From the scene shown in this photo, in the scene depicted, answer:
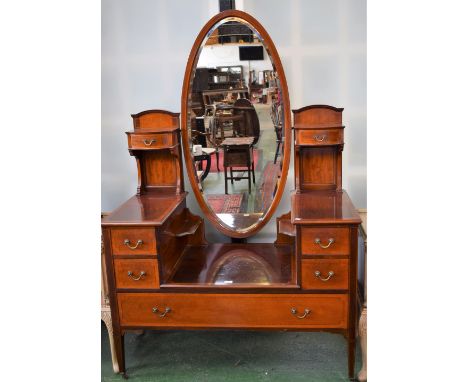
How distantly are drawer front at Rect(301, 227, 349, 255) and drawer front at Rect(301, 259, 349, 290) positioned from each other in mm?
43

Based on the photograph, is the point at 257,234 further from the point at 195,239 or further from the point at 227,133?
the point at 227,133

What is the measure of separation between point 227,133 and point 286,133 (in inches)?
13.0

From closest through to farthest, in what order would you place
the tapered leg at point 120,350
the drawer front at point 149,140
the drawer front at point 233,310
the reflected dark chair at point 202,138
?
1. the drawer front at point 233,310
2. the tapered leg at point 120,350
3. the drawer front at point 149,140
4. the reflected dark chair at point 202,138

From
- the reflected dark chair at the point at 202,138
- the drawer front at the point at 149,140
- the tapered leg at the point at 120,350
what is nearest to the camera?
the tapered leg at the point at 120,350

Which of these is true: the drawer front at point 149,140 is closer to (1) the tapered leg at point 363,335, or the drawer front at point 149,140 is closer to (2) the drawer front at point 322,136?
(2) the drawer front at point 322,136

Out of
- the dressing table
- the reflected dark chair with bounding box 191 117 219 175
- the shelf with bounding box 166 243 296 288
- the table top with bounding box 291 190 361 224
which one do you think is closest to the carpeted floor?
the dressing table

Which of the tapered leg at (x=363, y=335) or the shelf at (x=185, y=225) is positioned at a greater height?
the shelf at (x=185, y=225)

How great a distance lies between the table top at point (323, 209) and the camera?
1.94 metres

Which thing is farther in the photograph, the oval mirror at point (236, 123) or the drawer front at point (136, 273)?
the oval mirror at point (236, 123)

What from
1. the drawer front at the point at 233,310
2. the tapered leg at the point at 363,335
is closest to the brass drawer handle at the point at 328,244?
the drawer front at the point at 233,310

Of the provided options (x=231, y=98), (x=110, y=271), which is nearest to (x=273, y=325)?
(x=110, y=271)

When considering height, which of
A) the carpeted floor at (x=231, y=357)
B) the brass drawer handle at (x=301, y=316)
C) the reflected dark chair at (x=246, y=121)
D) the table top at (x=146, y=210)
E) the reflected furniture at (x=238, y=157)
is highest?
the reflected dark chair at (x=246, y=121)

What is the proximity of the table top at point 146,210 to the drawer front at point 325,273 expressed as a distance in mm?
711
